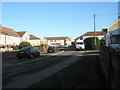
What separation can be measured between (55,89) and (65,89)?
0.37 m

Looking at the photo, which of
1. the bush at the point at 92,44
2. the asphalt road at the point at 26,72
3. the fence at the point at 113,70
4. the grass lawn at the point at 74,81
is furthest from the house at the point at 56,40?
the fence at the point at 113,70

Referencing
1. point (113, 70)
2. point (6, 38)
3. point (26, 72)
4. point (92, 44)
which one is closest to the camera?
point (113, 70)

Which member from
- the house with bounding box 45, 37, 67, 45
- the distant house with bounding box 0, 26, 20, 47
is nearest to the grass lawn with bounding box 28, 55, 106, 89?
the distant house with bounding box 0, 26, 20, 47

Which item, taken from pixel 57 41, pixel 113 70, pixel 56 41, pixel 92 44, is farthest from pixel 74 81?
pixel 57 41

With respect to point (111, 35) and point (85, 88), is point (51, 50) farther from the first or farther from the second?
point (85, 88)

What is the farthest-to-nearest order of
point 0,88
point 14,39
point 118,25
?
1. point 14,39
2. point 118,25
3. point 0,88

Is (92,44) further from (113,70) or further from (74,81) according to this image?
(113,70)

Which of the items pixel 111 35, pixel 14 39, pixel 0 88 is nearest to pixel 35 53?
pixel 111 35

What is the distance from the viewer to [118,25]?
4862 centimetres

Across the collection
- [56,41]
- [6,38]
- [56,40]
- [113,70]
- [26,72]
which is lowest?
[26,72]

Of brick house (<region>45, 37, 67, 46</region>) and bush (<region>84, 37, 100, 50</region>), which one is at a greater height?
brick house (<region>45, 37, 67, 46</region>)

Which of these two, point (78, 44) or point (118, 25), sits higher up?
point (118, 25)

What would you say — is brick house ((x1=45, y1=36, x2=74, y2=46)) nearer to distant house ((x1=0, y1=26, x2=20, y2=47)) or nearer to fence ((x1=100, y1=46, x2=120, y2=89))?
distant house ((x1=0, y1=26, x2=20, y2=47))

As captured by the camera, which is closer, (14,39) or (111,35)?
(111,35)
